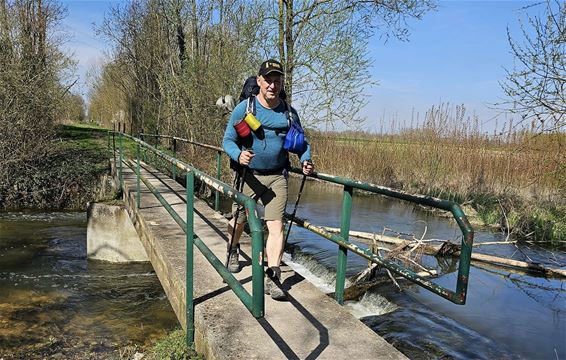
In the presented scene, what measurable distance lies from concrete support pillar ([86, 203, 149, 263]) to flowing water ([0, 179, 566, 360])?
22cm

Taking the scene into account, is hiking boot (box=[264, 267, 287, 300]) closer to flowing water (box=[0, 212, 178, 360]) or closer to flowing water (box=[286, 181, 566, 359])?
flowing water (box=[286, 181, 566, 359])

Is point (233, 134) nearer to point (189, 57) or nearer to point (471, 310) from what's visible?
point (471, 310)

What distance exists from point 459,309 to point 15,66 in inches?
506

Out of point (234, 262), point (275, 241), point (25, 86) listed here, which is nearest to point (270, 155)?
point (275, 241)

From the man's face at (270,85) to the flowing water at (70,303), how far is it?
3742 millimetres

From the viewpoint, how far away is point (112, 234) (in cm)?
898

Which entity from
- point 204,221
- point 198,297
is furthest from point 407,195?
point 204,221

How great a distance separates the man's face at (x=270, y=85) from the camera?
3.39 meters

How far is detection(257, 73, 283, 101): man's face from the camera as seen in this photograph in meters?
3.39

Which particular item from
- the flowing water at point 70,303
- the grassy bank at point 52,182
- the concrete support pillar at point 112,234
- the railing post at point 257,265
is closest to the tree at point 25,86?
the grassy bank at point 52,182

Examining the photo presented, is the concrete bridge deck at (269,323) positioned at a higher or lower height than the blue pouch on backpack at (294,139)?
lower

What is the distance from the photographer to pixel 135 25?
25406 mm

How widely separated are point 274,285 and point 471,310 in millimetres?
4171

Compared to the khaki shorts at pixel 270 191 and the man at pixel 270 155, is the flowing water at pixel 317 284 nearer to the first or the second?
the man at pixel 270 155
